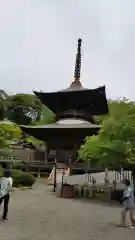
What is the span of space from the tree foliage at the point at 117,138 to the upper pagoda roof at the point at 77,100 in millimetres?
24036

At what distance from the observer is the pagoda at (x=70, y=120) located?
1681 inches

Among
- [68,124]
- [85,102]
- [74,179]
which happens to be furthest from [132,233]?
[85,102]

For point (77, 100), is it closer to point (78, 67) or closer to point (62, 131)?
point (62, 131)

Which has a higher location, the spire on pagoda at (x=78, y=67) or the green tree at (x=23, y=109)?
the spire on pagoda at (x=78, y=67)

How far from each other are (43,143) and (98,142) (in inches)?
1125

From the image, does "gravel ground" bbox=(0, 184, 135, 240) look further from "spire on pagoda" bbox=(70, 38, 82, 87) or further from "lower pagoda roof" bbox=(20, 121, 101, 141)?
"spire on pagoda" bbox=(70, 38, 82, 87)

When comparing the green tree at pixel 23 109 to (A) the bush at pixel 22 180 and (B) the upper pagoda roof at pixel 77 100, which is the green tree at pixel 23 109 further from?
(A) the bush at pixel 22 180

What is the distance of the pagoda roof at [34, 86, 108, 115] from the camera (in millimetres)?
45094

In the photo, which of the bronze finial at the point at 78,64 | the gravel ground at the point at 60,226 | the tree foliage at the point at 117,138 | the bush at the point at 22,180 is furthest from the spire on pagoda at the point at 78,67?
the gravel ground at the point at 60,226

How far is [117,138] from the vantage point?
64.4 feet

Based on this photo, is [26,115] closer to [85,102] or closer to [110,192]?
[85,102]

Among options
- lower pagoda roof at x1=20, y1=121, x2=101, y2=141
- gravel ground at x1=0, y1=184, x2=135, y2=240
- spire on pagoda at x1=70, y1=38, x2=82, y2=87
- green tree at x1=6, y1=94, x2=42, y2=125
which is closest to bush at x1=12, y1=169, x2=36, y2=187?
gravel ground at x1=0, y1=184, x2=135, y2=240

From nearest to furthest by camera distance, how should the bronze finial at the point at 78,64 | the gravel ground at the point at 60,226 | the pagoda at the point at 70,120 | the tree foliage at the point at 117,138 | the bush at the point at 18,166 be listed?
the gravel ground at the point at 60,226, the tree foliage at the point at 117,138, the bush at the point at 18,166, the pagoda at the point at 70,120, the bronze finial at the point at 78,64

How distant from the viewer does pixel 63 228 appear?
11445mm
